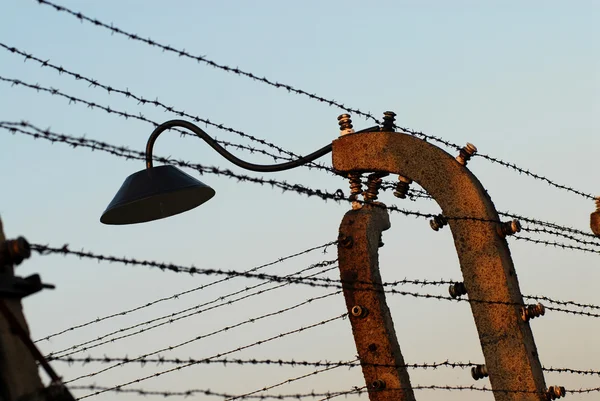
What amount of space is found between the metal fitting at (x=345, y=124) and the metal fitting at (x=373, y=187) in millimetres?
354

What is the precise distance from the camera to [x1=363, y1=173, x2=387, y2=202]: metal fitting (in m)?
7.47

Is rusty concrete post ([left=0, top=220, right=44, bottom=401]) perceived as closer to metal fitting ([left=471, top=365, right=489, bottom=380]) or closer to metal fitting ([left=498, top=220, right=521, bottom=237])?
metal fitting ([left=471, top=365, right=489, bottom=380])

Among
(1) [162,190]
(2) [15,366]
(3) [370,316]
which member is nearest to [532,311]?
(3) [370,316]

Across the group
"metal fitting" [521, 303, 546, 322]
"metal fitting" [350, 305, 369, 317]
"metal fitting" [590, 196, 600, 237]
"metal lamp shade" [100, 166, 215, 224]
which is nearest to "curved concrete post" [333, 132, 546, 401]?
"metal fitting" [521, 303, 546, 322]

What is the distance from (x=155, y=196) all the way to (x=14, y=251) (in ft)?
8.70

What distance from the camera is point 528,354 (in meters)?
7.30

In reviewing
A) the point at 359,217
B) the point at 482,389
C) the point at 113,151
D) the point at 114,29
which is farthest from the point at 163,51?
the point at 482,389

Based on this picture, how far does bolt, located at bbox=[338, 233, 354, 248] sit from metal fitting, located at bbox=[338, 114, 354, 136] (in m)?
0.81

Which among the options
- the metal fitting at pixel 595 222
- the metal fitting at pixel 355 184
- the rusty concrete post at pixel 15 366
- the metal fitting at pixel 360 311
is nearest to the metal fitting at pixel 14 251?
the rusty concrete post at pixel 15 366

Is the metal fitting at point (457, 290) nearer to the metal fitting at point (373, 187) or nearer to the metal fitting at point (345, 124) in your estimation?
the metal fitting at point (373, 187)

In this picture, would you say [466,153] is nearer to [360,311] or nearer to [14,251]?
[360,311]

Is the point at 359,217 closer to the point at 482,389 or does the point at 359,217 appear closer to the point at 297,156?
the point at 297,156

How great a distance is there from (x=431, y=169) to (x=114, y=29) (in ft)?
8.54

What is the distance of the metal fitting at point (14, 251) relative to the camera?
13.9 feet
